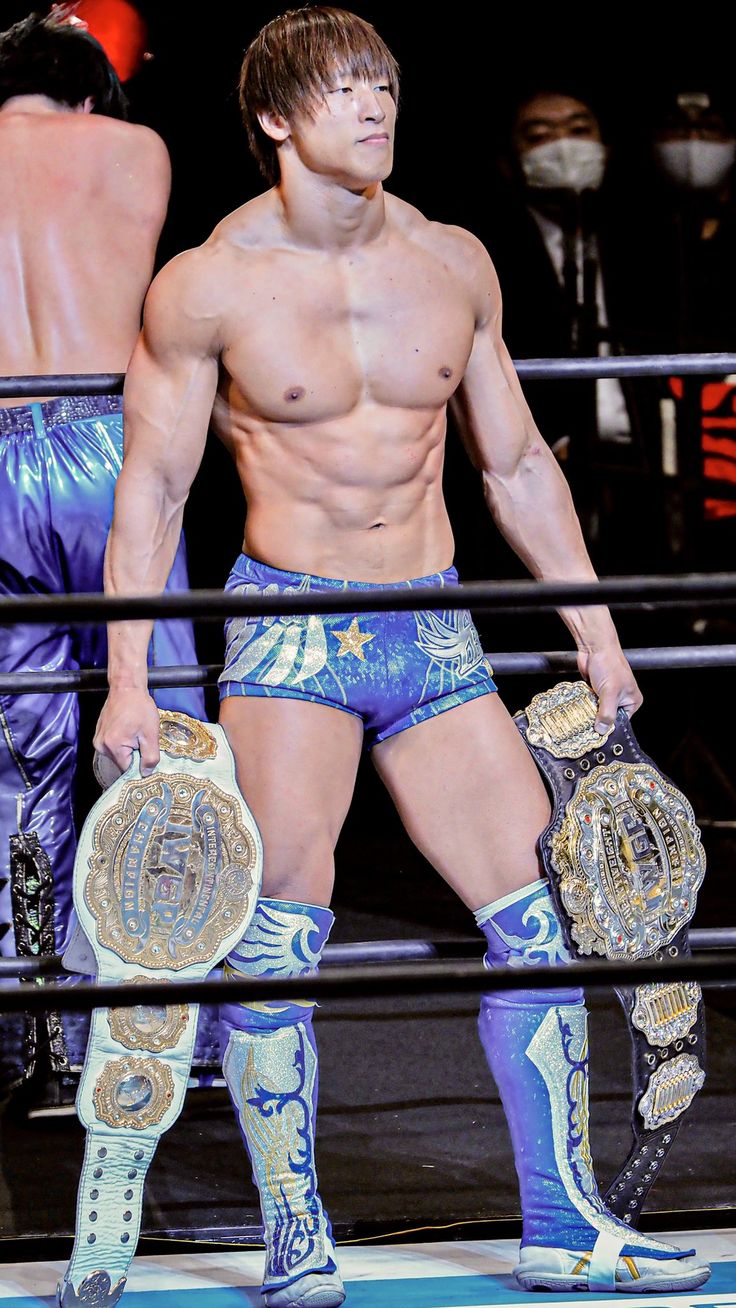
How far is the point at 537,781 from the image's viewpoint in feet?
5.60

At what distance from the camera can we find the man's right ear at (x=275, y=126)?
1659 mm

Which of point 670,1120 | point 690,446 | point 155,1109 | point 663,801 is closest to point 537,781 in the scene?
point 663,801

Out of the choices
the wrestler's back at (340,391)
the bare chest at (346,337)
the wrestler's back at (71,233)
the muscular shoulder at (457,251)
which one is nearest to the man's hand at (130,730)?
the wrestler's back at (340,391)

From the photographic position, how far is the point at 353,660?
1.65 meters

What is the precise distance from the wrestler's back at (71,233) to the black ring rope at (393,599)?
4.39ft

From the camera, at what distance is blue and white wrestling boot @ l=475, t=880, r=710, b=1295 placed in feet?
5.19

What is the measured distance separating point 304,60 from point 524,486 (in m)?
0.49

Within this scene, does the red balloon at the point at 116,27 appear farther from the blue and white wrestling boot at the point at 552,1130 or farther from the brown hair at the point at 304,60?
the blue and white wrestling boot at the point at 552,1130

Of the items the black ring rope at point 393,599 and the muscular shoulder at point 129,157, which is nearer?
the black ring rope at point 393,599

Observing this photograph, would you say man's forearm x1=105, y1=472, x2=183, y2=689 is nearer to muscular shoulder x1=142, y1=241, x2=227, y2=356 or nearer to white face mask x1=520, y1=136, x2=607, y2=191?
muscular shoulder x1=142, y1=241, x2=227, y2=356

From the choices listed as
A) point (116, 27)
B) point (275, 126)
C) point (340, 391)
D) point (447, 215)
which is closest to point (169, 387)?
point (340, 391)

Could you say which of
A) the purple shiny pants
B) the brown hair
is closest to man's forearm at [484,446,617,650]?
the brown hair

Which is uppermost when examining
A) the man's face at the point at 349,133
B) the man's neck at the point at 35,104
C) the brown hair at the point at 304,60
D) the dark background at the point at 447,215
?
the brown hair at the point at 304,60

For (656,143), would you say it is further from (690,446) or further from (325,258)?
(325,258)
